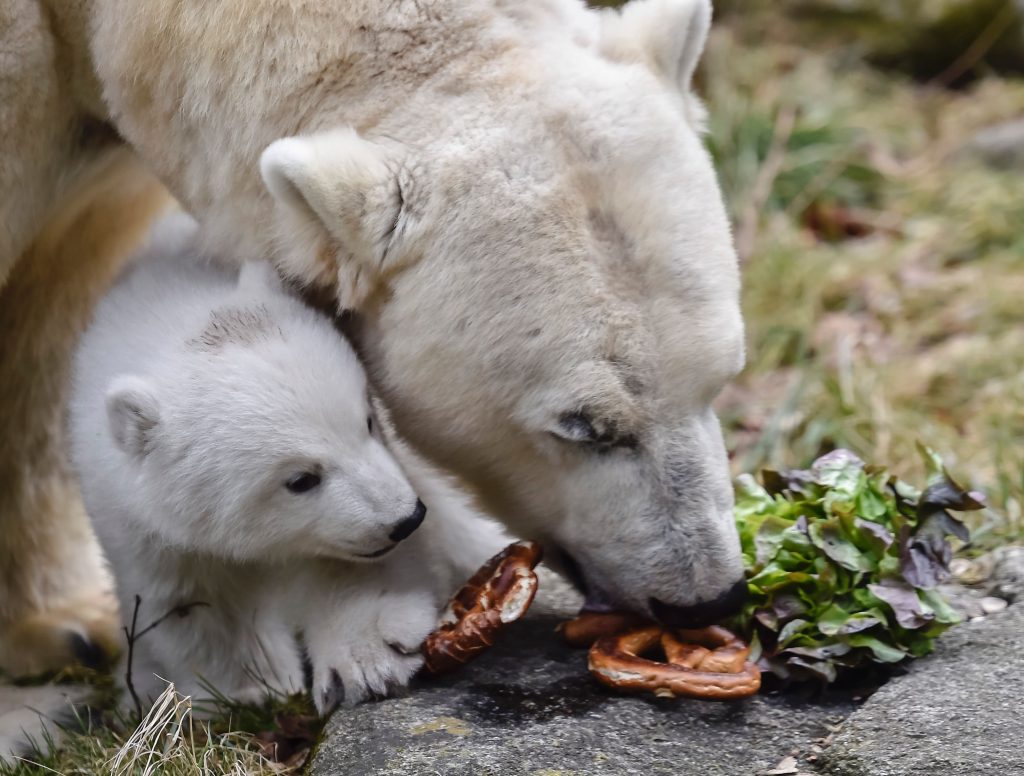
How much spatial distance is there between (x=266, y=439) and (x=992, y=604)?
1.55 metres

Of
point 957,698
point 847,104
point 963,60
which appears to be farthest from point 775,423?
point 963,60

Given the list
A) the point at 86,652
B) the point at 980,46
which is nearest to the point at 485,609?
the point at 86,652

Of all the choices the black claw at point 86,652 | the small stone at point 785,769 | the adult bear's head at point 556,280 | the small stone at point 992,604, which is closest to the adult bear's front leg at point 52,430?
the black claw at point 86,652

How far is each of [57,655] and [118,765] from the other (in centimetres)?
109

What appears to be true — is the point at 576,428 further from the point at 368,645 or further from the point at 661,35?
the point at 661,35

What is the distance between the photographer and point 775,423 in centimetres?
432

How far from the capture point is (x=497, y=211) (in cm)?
236

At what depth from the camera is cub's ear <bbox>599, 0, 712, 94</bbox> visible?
263cm

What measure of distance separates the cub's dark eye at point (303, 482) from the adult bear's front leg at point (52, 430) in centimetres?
102

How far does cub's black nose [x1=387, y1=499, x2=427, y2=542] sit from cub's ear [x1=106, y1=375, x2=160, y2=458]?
0.49 meters

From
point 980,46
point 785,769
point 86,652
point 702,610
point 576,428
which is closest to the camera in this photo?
point 785,769

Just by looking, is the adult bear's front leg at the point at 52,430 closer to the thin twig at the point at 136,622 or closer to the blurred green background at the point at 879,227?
the thin twig at the point at 136,622

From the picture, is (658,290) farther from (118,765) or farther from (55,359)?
(55,359)

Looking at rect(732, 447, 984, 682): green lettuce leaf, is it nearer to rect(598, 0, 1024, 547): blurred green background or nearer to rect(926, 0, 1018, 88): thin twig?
rect(598, 0, 1024, 547): blurred green background
